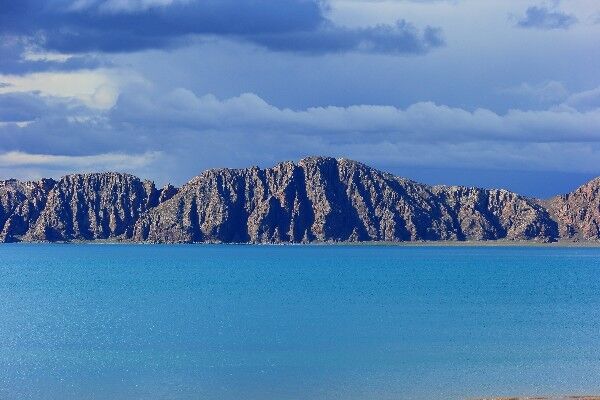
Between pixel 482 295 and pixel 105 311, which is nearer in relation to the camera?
pixel 105 311

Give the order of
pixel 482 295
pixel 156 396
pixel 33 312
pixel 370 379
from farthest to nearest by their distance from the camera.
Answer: pixel 482 295 → pixel 33 312 → pixel 370 379 → pixel 156 396

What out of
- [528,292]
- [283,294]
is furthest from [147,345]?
[528,292]

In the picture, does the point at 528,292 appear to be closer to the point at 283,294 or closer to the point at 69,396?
the point at 283,294

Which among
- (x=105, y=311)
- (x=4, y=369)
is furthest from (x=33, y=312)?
(x=4, y=369)

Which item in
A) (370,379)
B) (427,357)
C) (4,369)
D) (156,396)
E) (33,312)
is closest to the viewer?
(156,396)

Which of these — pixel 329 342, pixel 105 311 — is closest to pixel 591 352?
pixel 329 342

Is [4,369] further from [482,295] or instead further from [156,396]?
[482,295]

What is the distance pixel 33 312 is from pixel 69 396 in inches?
1998

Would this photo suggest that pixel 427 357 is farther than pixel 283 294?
No

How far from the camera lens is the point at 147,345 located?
7506 cm

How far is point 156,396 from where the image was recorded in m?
54.4

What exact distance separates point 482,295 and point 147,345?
67342mm

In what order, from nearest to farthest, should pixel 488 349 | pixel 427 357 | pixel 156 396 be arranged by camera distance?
pixel 156 396
pixel 427 357
pixel 488 349

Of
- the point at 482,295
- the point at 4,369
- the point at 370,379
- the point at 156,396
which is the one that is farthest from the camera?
the point at 482,295
